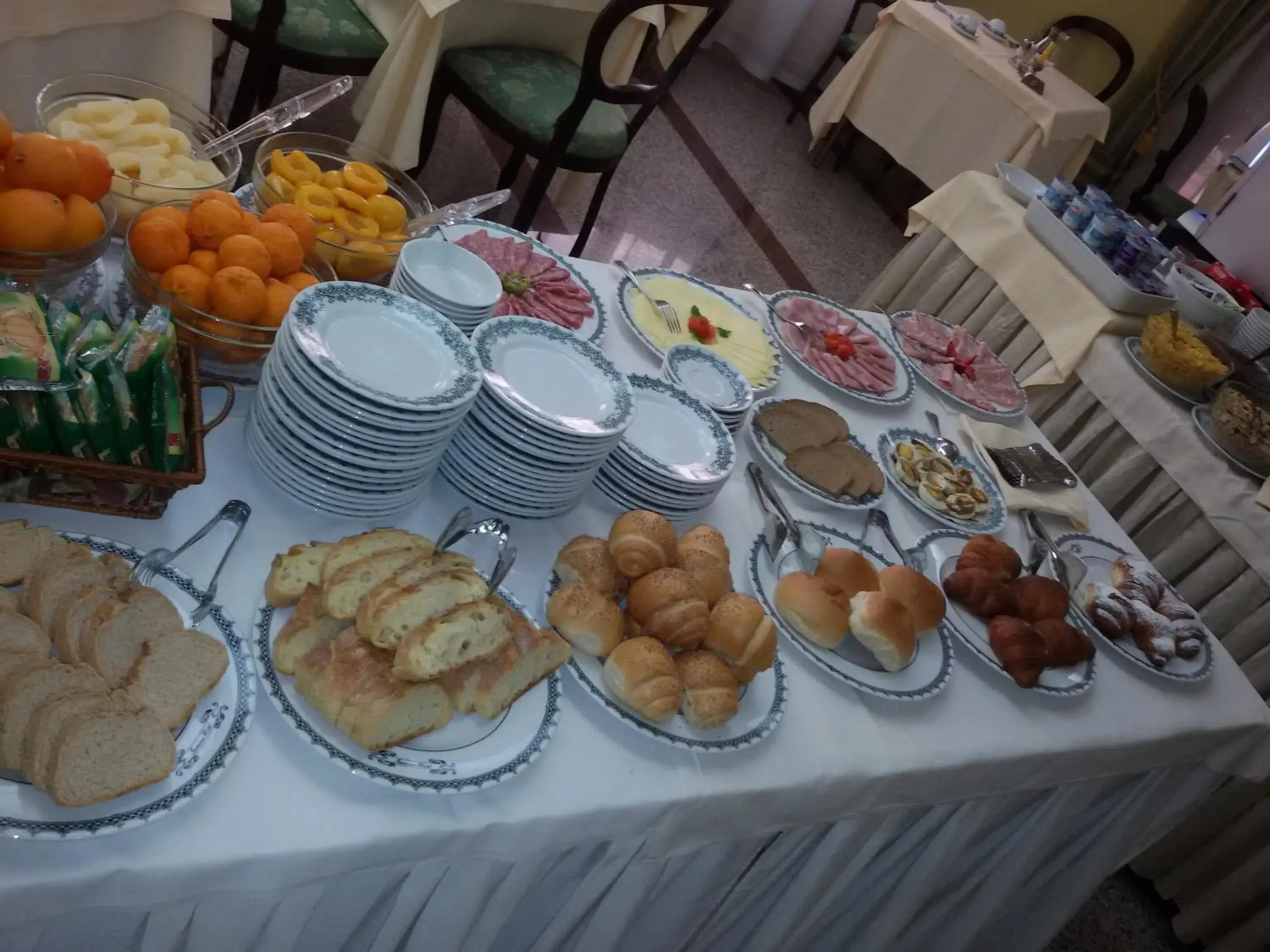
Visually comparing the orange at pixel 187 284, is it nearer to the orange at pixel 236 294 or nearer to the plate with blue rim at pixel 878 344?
the orange at pixel 236 294

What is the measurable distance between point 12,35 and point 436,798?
1.27m

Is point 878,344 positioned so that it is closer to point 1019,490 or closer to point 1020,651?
point 1019,490

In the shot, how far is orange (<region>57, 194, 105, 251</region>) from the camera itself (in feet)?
2.49

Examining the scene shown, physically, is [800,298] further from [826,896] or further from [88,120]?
[88,120]

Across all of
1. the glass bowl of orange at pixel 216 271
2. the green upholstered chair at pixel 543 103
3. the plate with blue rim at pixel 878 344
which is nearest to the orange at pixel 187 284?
the glass bowl of orange at pixel 216 271

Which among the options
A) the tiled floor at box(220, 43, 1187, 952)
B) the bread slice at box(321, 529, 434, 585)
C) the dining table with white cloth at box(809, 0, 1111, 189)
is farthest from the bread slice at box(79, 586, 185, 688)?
the dining table with white cloth at box(809, 0, 1111, 189)

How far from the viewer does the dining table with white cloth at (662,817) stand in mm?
630

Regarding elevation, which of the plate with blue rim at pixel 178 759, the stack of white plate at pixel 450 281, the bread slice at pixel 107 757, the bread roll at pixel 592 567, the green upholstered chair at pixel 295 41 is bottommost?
the green upholstered chair at pixel 295 41

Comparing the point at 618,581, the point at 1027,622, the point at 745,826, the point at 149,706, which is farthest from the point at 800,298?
the point at 149,706

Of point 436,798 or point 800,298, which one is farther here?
point 800,298

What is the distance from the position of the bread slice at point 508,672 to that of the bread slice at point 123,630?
20cm

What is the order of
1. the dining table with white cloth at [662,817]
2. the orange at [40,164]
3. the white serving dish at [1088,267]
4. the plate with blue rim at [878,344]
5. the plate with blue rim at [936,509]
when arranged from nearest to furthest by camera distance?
the dining table with white cloth at [662,817], the orange at [40,164], the plate with blue rim at [936,509], the plate with blue rim at [878,344], the white serving dish at [1088,267]

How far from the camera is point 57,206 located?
0.74 m

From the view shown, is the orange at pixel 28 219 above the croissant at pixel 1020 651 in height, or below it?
above
